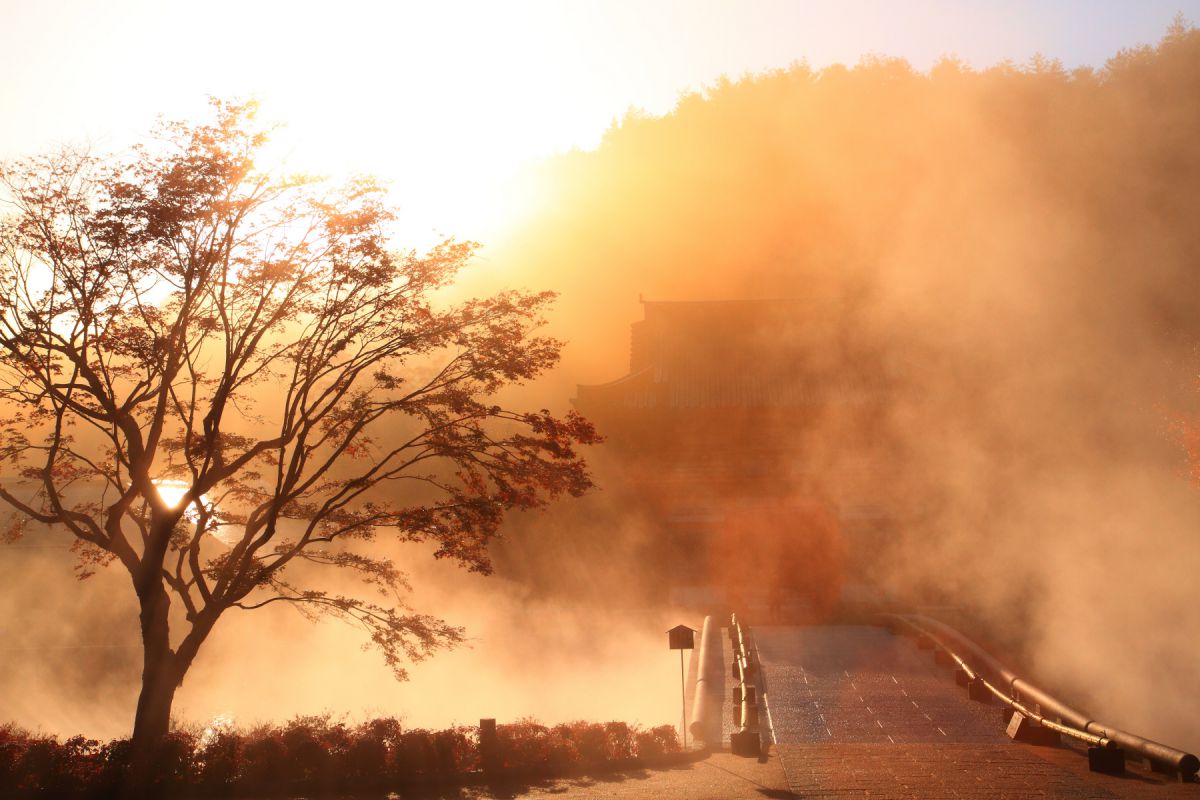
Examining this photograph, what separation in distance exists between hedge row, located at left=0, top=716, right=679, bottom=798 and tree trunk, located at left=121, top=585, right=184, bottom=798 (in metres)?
0.16

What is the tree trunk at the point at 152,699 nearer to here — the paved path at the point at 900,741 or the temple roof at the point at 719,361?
the paved path at the point at 900,741

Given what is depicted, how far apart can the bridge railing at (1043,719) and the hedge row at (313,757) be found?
4.20 metres

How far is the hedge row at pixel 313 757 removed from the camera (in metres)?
10.3

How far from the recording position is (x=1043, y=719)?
11.5 m

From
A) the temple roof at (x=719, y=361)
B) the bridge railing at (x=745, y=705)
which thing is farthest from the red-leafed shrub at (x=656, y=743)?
the temple roof at (x=719, y=361)

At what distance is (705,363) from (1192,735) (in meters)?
15.2

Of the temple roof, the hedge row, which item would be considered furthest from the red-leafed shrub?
the temple roof

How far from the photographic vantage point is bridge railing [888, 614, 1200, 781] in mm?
9852

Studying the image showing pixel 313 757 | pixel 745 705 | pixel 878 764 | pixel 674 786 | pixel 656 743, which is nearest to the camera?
pixel 674 786

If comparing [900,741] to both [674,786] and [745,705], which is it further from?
[674,786]

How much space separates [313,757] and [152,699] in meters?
1.76

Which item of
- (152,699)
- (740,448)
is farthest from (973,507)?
(152,699)

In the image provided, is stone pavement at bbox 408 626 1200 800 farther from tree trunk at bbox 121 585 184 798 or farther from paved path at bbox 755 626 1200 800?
tree trunk at bbox 121 585 184 798

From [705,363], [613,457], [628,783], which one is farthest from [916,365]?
[628,783]
